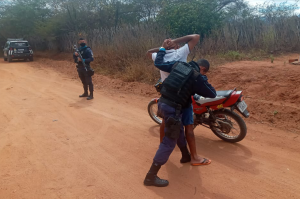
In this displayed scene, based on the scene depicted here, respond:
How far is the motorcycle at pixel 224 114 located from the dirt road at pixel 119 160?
22 centimetres

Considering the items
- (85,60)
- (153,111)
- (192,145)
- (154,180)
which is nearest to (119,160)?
(154,180)

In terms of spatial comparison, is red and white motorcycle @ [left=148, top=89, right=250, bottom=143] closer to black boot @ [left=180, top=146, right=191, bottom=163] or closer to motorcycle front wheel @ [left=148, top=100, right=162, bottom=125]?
black boot @ [left=180, top=146, right=191, bottom=163]

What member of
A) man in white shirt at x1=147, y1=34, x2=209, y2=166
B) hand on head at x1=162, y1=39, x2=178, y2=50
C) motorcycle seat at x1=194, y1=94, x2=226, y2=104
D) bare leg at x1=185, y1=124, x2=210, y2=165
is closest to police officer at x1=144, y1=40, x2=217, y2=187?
man in white shirt at x1=147, y1=34, x2=209, y2=166

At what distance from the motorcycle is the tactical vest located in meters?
1.10

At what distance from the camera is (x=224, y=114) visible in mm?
4027

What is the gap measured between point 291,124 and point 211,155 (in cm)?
208

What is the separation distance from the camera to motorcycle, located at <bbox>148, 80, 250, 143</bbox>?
387 cm

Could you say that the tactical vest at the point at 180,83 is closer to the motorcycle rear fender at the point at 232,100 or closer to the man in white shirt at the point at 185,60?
the man in white shirt at the point at 185,60

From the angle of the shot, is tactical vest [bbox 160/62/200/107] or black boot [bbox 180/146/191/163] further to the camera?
black boot [bbox 180/146/191/163]

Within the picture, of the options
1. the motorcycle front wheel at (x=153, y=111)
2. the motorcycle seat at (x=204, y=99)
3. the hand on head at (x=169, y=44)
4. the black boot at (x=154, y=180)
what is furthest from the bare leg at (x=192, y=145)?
the motorcycle front wheel at (x=153, y=111)

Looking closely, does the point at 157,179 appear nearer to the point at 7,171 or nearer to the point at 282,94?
the point at 7,171

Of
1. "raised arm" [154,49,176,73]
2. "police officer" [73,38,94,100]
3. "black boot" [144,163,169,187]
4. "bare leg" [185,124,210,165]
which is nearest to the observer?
"black boot" [144,163,169,187]

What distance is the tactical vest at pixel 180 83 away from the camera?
2.84m

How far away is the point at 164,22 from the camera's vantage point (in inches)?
512
